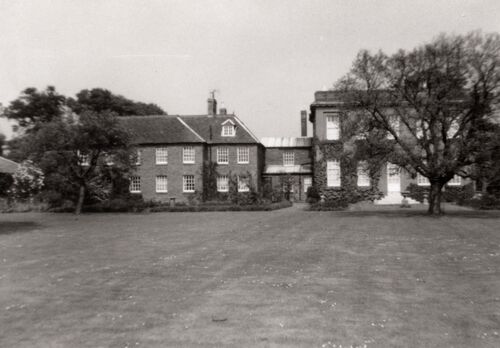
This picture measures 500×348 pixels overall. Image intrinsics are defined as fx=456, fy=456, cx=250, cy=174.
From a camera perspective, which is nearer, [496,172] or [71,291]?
[71,291]

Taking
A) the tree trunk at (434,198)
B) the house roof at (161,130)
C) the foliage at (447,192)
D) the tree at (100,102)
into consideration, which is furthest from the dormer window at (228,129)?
the tree at (100,102)

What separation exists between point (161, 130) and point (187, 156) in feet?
12.9

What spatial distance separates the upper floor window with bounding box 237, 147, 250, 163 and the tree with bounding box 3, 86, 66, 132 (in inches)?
1121

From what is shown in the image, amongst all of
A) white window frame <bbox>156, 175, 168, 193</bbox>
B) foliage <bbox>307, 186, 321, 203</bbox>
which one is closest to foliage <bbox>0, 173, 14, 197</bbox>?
A: white window frame <bbox>156, 175, 168, 193</bbox>

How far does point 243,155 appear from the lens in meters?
43.2

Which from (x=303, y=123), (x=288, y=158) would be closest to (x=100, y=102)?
(x=303, y=123)

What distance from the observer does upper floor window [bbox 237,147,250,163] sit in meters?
43.1

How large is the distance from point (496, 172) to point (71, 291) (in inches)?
843

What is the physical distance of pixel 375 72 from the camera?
963 inches

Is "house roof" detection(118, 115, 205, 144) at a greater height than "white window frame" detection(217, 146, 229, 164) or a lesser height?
greater

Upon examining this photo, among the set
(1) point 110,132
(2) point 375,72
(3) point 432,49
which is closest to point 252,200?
(1) point 110,132

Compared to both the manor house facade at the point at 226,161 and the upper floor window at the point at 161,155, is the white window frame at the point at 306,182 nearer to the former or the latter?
the manor house facade at the point at 226,161

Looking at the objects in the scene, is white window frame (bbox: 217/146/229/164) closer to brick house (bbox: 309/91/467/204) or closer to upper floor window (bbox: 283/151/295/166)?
upper floor window (bbox: 283/151/295/166)

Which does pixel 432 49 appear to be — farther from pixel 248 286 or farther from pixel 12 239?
pixel 12 239
